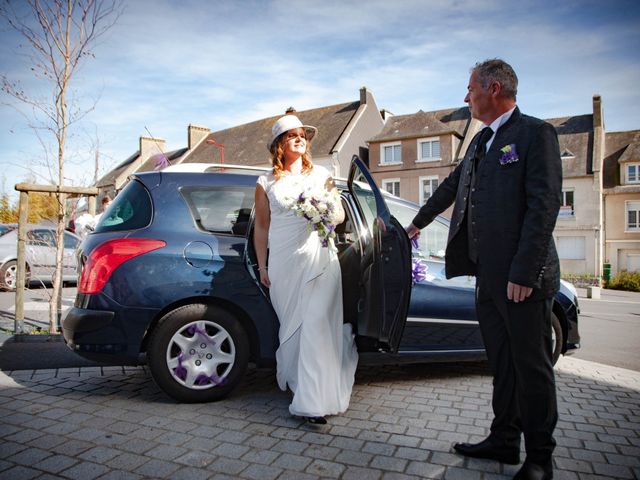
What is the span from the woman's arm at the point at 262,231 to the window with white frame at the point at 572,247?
34012 millimetres

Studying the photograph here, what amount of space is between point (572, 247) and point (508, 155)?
35.3 m

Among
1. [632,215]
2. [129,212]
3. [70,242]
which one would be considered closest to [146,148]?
[70,242]

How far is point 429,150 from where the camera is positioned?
112ft

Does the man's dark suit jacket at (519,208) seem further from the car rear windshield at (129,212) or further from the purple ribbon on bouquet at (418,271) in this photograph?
the car rear windshield at (129,212)

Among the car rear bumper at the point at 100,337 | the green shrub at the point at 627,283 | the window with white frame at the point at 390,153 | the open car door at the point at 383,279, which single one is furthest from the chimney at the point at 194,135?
the open car door at the point at 383,279

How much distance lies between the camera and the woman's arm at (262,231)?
152 inches

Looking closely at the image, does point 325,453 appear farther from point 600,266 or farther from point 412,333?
point 600,266

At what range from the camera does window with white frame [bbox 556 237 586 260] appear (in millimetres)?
33906

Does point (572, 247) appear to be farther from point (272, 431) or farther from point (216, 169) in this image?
point (272, 431)

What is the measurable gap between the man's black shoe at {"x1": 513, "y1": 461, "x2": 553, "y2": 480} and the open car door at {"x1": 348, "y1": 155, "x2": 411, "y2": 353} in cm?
107

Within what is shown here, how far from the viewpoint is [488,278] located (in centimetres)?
287

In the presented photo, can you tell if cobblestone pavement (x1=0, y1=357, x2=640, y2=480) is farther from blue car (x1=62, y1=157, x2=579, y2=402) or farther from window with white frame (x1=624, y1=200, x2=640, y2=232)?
window with white frame (x1=624, y1=200, x2=640, y2=232)

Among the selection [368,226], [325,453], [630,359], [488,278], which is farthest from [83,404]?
[630,359]

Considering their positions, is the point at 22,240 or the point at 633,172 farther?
the point at 633,172
